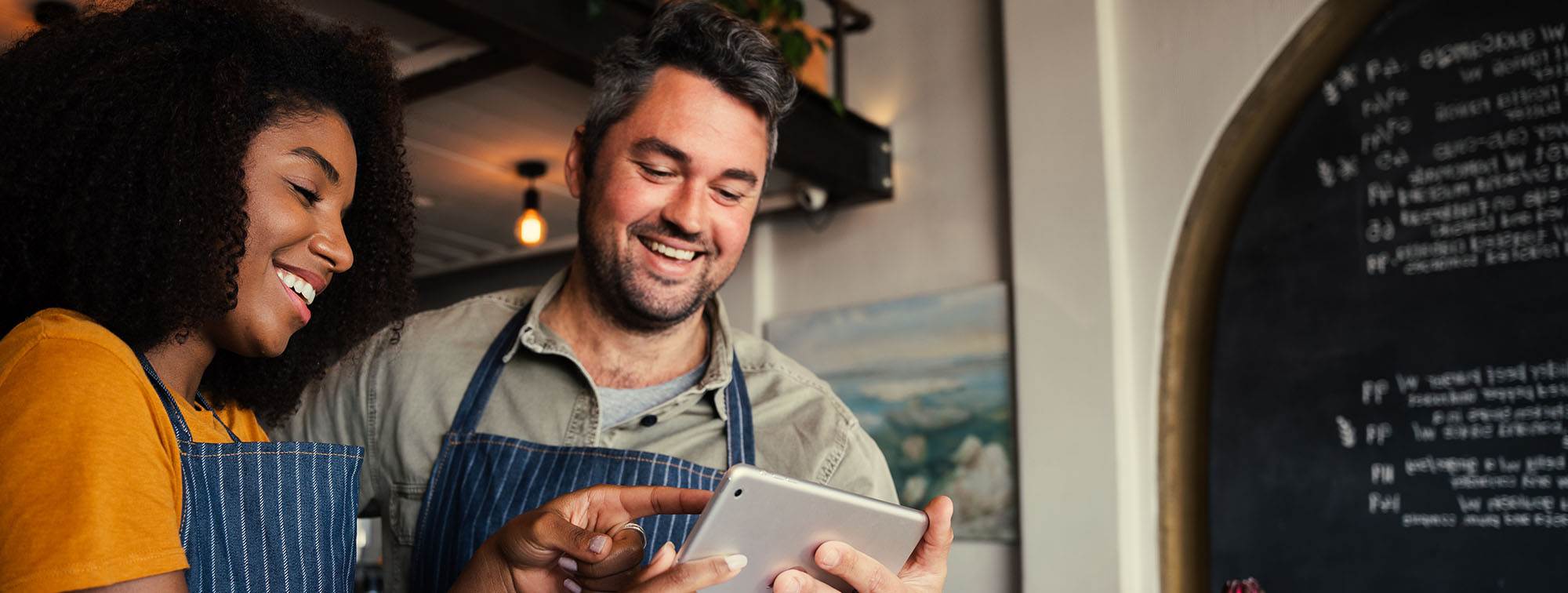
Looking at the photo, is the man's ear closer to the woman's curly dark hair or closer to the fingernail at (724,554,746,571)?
the woman's curly dark hair

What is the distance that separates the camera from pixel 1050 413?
3334 mm

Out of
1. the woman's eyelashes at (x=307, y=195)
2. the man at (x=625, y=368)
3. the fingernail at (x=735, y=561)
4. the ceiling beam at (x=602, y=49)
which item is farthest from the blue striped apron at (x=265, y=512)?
the ceiling beam at (x=602, y=49)

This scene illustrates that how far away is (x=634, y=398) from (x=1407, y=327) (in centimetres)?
207

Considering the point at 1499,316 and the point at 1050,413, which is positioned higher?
the point at 1499,316

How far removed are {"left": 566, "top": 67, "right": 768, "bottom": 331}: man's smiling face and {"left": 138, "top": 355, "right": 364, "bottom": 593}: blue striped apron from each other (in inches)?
23.6

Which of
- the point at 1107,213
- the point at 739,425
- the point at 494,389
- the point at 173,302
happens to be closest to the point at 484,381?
the point at 494,389

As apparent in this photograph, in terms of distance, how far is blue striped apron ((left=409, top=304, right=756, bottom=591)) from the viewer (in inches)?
62.2

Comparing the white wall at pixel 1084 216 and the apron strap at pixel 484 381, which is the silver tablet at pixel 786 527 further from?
the white wall at pixel 1084 216

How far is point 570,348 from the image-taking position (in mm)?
1760

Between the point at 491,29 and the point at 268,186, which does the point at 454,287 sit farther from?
the point at 268,186

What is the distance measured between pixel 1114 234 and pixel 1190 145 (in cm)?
34

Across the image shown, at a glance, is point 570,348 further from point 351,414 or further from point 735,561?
point 735,561

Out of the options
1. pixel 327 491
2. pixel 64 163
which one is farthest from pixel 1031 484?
pixel 64 163

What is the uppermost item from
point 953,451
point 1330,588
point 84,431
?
point 84,431
